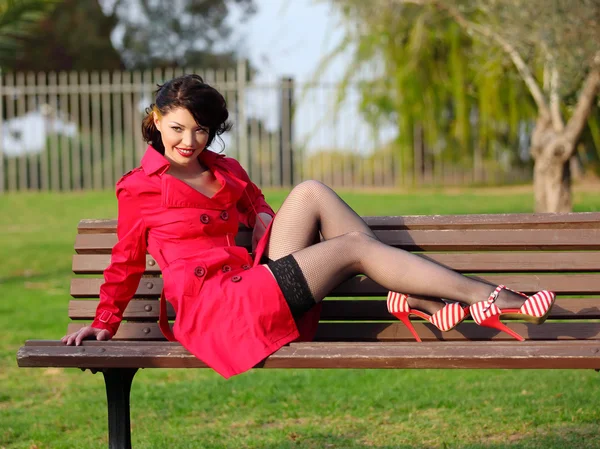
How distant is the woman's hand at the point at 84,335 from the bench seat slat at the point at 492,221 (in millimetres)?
1129

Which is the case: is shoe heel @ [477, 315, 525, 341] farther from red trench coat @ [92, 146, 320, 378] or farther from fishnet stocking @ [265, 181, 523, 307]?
red trench coat @ [92, 146, 320, 378]

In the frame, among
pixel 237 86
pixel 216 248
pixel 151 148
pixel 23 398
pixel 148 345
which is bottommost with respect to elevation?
pixel 23 398

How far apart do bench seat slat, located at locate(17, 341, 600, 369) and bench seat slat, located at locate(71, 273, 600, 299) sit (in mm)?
571

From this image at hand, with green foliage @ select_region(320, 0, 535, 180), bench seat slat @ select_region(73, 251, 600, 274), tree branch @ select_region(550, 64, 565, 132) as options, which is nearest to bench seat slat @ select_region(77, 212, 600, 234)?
bench seat slat @ select_region(73, 251, 600, 274)

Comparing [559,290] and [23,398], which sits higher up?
[559,290]

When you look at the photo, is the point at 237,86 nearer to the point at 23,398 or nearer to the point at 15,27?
the point at 15,27

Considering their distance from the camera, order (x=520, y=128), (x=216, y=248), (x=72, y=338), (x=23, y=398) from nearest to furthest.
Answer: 1. (x=72, y=338)
2. (x=216, y=248)
3. (x=23, y=398)
4. (x=520, y=128)

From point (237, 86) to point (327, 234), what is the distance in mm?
11096

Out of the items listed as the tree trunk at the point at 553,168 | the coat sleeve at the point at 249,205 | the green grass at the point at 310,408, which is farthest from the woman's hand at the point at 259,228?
the tree trunk at the point at 553,168

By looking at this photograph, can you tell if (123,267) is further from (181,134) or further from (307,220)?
(307,220)

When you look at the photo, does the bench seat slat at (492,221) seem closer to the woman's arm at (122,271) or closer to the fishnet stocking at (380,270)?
the fishnet stocking at (380,270)

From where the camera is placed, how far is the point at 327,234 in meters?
3.59

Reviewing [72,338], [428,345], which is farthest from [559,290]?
[72,338]

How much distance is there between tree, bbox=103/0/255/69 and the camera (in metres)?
24.9
